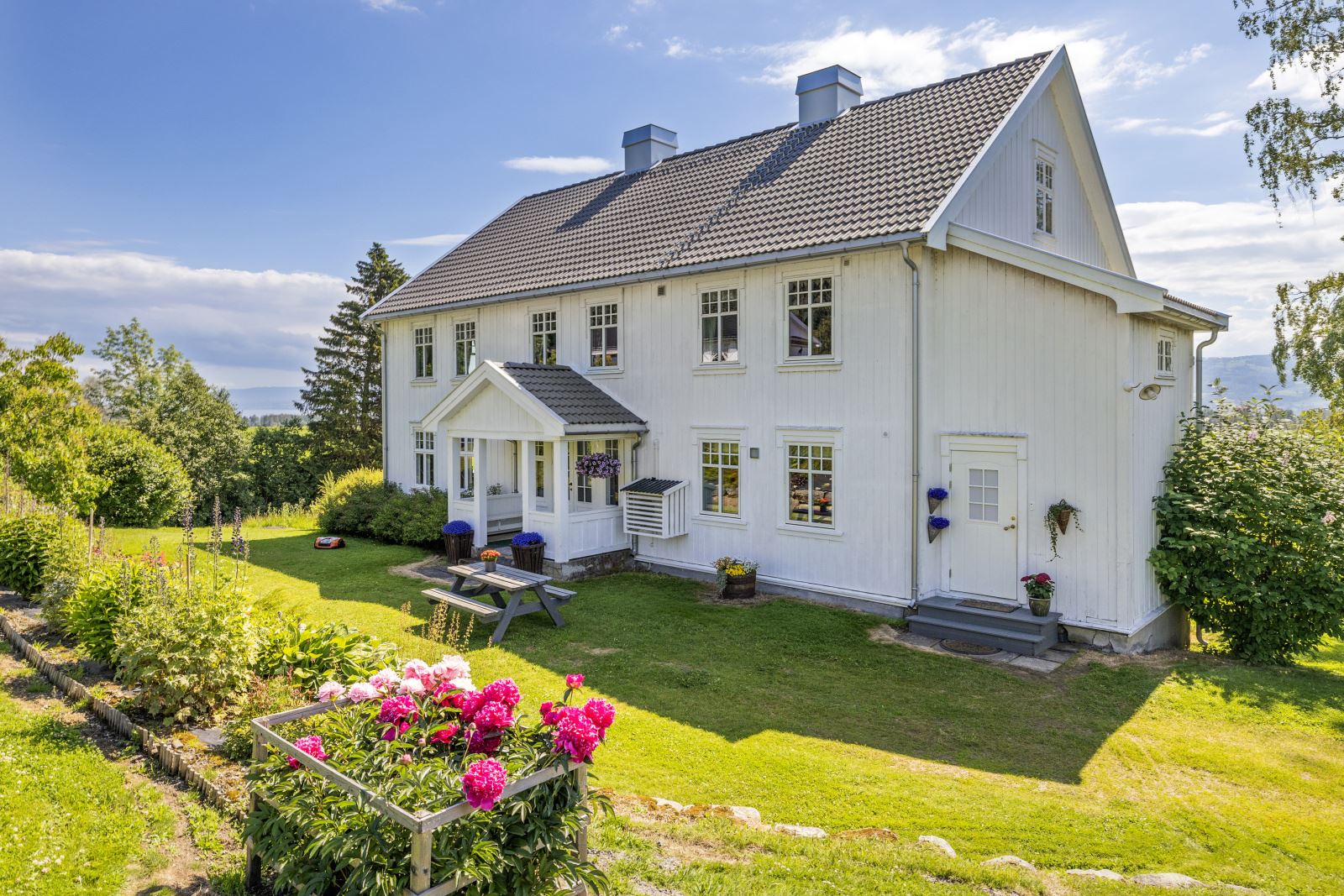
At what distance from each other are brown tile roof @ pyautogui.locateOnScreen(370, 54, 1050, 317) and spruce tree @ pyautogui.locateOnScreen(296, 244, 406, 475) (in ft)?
55.0

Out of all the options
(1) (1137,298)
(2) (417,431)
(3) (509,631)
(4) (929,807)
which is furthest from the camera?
(2) (417,431)

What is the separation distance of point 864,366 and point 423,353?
12421 millimetres

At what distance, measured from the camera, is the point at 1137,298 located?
9453mm

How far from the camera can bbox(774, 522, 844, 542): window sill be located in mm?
12125

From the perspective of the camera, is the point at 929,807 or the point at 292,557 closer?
the point at 929,807

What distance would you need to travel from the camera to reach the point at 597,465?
14.5 meters

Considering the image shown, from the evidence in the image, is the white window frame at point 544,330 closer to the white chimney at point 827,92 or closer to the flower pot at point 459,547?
the flower pot at point 459,547

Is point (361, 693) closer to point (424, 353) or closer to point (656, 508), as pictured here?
point (656, 508)

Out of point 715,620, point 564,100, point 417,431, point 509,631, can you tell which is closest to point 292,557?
point 417,431

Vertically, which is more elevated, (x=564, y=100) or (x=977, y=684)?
(x=564, y=100)

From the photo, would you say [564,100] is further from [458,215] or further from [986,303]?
[458,215]

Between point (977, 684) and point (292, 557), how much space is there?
13.6m

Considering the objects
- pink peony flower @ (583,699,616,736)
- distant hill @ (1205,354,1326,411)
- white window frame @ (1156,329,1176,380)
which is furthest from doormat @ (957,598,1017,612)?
pink peony flower @ (583,699,616,736)

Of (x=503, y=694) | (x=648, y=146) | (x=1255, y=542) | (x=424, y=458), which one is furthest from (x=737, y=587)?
(x=648, y=146)
